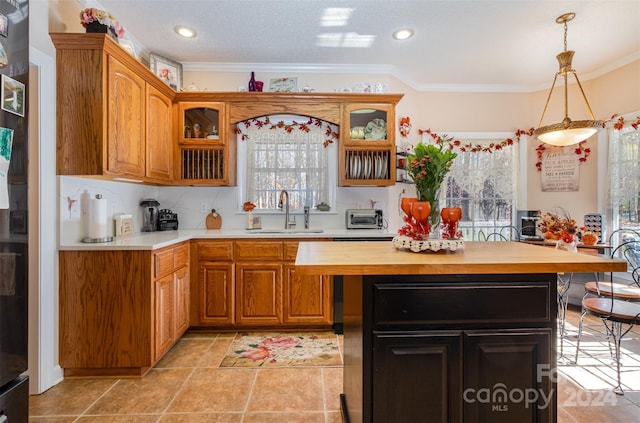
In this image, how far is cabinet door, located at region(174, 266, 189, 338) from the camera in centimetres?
262

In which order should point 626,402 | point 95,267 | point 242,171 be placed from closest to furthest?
point 626,402 < point 95,267 < point 242,171

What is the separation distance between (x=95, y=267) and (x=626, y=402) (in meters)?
3.64

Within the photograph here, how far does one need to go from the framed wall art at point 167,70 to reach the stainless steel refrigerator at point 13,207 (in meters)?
2.17

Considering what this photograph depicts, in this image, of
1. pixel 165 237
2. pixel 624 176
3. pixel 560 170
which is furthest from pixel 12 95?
pixel 624 176

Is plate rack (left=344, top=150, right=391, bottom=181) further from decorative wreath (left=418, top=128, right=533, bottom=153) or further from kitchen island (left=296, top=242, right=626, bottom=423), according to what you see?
kitchen island (left=296, top=242, right=626, bottom=423)

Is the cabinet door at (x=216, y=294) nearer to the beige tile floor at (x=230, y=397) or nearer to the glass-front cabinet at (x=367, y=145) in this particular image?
the beige tile floor at (x=230, y=397)

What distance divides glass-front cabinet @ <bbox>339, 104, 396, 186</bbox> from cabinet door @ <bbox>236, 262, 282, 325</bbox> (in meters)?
1.24

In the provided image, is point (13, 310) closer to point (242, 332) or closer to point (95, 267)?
point (95, 267)

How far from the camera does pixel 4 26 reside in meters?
1.04

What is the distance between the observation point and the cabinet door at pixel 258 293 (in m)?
2.92

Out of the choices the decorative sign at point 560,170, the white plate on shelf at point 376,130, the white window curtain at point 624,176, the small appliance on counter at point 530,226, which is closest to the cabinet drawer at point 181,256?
the white plate on shelf at point 376,130

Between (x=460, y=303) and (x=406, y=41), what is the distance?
8.94ft

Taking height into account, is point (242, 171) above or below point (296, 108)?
below

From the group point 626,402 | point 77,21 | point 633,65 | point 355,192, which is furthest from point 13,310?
point 633,65
